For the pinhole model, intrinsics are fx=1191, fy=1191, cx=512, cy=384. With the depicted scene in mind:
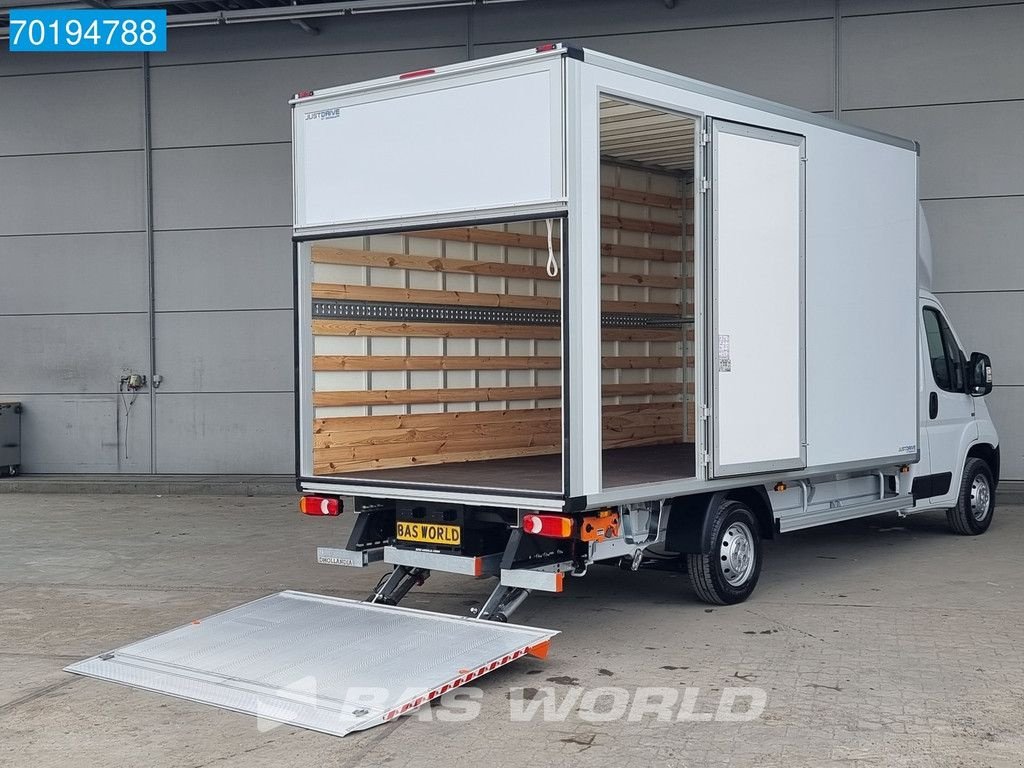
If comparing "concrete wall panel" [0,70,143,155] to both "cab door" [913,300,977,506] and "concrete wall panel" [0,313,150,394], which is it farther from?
"cab door" [913,300,977,506]

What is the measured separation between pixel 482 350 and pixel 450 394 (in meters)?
0.55

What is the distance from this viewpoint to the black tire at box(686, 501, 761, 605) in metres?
7.13

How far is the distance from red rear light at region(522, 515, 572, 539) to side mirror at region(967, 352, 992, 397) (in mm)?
5258

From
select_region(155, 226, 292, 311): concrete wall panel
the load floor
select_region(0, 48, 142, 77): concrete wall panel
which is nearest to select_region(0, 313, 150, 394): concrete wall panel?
select_region(155, 226, 292, 311): concrete wall panel

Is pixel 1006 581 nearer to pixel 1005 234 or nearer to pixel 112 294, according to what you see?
pixel 1005 234

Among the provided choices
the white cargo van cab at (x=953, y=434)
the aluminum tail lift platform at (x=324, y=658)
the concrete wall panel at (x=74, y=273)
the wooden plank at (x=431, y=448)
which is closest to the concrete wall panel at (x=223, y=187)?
the concrete wall panel at (x=74, y=273)

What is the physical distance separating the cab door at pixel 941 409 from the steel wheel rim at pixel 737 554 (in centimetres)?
234

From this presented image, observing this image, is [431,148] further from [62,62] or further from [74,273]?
[62,62]

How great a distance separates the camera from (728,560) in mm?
7281

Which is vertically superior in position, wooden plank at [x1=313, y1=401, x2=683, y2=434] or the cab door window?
the cab door window

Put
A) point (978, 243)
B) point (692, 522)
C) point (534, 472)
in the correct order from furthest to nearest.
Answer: point (978, 243), point (534, 472), point (692, 522)

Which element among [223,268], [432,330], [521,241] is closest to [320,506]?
[432,330]

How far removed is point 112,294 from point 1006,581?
11.7 meters

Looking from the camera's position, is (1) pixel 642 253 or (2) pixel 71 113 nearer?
(1) pixel 642 253
